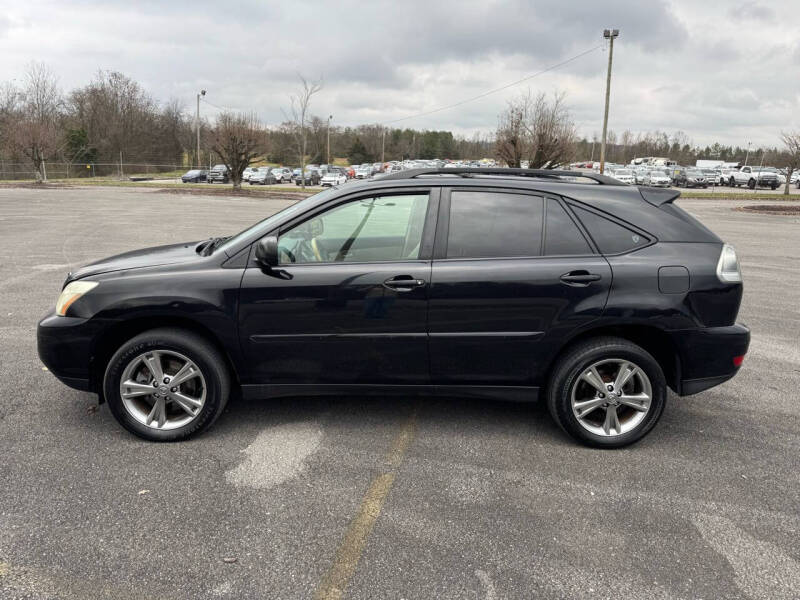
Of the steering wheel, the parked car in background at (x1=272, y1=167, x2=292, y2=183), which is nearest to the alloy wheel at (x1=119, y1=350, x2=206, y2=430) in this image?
the steering wheel

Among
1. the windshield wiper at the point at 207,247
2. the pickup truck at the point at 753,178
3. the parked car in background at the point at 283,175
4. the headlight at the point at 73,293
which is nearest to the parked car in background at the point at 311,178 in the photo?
the parked car in background at the point at 283,175

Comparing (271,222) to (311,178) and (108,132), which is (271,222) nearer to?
(311,178)

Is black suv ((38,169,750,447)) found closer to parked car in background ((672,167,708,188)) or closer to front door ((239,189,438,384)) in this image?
front door ((239,189,438,384))

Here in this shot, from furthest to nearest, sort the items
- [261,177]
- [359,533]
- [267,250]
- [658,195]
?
1. [261,177]
2. [658,195]
3. [267,250]
4. [359,533]

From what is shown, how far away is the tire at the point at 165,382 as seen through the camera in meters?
3.55

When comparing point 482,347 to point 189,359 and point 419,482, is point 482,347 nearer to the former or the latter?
point 419,482

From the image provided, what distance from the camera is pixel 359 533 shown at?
109 inches

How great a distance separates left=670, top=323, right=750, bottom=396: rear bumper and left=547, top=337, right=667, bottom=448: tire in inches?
8.0

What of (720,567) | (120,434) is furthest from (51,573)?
(720,567)

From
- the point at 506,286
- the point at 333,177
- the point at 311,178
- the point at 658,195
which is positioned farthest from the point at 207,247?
the point at 311,178

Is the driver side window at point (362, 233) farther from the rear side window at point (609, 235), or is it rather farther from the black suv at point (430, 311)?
the rear side window at point (609, 235)

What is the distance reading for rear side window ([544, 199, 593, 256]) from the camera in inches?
141

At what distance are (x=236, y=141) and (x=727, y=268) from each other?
31.0 metres

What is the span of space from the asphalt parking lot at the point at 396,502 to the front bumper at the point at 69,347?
1.36 feet
